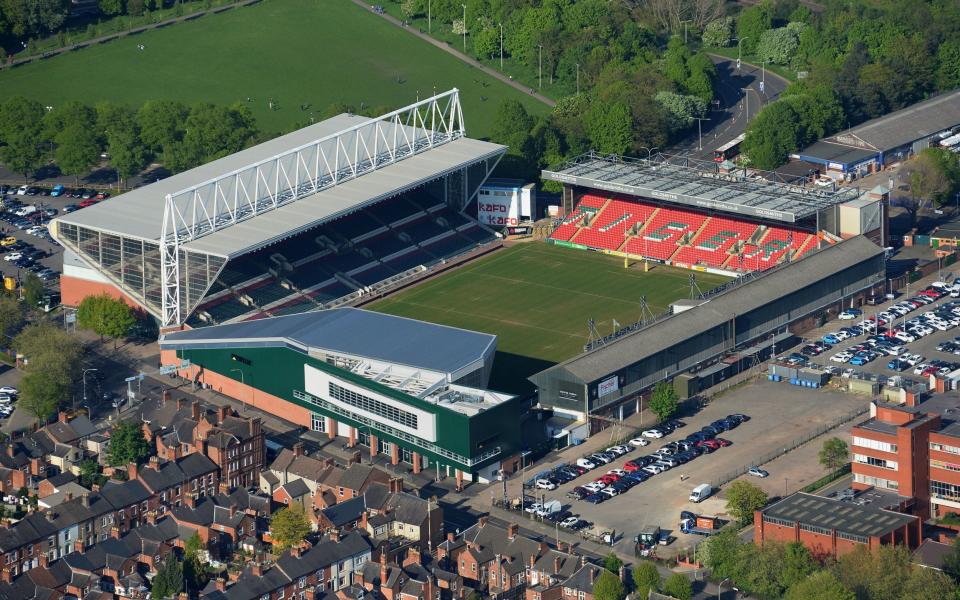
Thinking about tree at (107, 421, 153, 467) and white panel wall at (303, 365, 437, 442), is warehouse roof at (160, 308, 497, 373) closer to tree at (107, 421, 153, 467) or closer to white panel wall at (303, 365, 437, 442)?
white panel wall at (303, 365, 437, 442)

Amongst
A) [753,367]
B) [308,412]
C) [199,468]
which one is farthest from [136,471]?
[753,367]

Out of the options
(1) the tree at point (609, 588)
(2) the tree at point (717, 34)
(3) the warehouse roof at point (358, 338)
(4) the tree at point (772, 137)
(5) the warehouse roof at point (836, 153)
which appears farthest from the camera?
(2) the tree at point (717, 34)

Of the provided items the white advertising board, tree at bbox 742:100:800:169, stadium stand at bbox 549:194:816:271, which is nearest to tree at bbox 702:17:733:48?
tree at bbox 742:100:800:169

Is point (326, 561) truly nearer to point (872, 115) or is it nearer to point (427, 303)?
point (427, 303)

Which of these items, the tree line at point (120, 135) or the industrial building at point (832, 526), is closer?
the industrial building at point (832, 526)

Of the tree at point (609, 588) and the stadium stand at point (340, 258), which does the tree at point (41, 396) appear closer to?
the stadium stand at point (340, 258)

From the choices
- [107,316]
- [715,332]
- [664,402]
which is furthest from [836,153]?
[107,316]

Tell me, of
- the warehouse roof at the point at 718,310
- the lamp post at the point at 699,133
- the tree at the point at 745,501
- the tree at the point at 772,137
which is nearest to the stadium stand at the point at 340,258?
the warehouse roof at the point at 718,310
